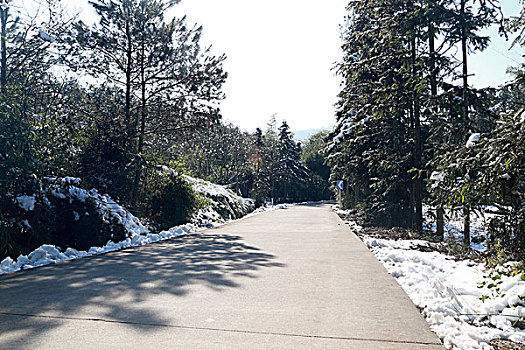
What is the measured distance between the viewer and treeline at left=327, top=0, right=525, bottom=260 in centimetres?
670

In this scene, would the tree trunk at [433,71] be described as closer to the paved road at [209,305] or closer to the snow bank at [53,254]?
the paved road at [209,305]

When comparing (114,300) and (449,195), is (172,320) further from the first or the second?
(449,195)

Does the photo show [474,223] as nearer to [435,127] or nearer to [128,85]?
[435,127]

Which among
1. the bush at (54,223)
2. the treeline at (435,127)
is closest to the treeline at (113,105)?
the bush at (54,223)

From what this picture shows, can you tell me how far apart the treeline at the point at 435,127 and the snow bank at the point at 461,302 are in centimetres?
105

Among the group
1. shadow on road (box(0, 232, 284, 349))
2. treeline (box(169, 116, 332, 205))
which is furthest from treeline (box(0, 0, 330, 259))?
treeline (box(169, 116, 332, 205))

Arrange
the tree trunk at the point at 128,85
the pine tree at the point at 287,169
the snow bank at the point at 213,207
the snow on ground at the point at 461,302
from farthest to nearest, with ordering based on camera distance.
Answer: the pine tree at the point at 287,169 < the snow bank at the point at 213,207 < the tree trunk at the point at 128,85 < the snow on ground at the point at 461,302

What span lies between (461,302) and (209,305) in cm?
307

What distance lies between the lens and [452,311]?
4.64 metres

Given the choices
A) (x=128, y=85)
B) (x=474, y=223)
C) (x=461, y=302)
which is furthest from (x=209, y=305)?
(x=128, y=85)

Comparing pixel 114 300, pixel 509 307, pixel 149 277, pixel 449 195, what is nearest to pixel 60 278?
pixel 149 277

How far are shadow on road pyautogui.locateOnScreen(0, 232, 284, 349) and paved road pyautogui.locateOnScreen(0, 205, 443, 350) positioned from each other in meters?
0.02

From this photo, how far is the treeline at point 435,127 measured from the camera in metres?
6.70

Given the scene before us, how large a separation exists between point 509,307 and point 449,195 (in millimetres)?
3734
